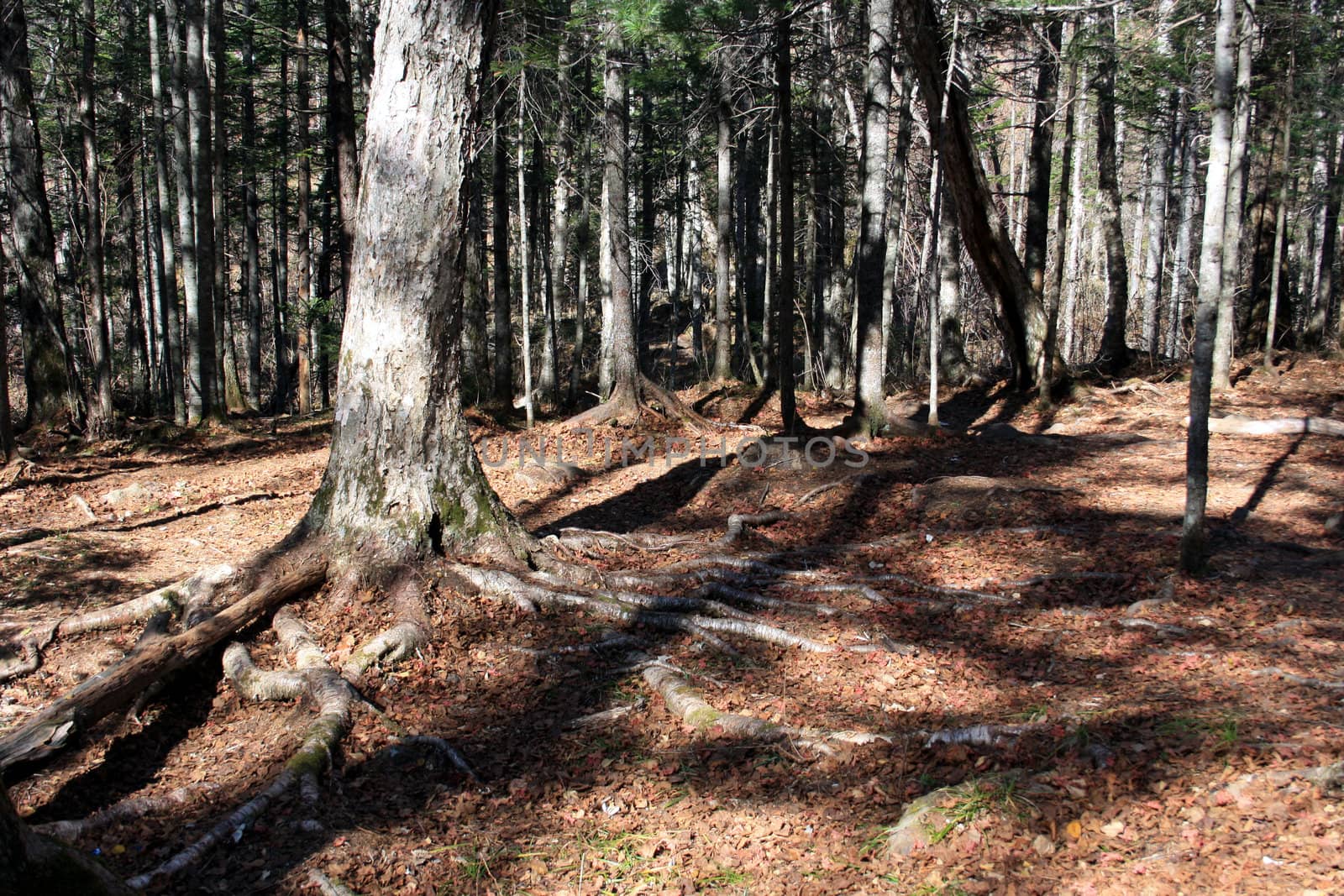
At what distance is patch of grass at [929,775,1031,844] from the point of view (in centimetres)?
368

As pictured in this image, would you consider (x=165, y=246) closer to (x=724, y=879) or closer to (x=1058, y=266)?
(x=1058, y=266)

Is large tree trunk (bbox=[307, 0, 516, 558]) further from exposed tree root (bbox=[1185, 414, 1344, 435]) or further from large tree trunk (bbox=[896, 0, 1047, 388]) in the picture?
exposed tree root (bbox=[1185, 414, 1344, 435])

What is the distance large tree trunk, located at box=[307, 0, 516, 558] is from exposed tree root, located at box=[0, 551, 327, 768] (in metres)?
0.49

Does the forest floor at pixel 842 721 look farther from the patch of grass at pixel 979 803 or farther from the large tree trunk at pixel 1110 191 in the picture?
the large tree trunk at pixel 1110 191

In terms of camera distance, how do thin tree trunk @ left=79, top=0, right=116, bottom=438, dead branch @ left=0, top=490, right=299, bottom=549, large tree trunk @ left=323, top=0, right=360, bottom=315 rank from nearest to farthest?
dead branch @ left=0, top=490, right=299, bottom=549
thin tree trunk @ left=79, top=0, right=116, bottom=438
large tree trunk @ left=323, top=0, right=360, bottom=315

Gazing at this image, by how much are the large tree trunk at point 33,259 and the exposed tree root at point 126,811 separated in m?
11.2

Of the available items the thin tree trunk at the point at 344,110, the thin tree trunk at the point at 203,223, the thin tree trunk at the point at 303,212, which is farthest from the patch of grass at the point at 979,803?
the thin tree trunk at the point at 303,212

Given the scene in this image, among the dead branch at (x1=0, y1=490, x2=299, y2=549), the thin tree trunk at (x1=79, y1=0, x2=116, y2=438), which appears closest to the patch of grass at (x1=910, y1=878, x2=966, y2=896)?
the dead branch at (x1=0, y1=490, x2=299, y2=549)

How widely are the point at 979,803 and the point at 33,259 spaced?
1484cm

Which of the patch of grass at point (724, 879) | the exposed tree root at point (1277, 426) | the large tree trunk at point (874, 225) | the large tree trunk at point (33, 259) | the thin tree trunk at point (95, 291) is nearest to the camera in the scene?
the patch of grass at point (724, 879)

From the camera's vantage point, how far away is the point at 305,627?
580 centimetres

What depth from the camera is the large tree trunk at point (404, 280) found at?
630 cm

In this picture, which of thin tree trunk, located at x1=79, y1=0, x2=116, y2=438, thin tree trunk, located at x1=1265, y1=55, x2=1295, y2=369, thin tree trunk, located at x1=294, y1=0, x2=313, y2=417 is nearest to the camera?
thin tree trunk, located at x1=79, y1=0, x2=116, y2=438

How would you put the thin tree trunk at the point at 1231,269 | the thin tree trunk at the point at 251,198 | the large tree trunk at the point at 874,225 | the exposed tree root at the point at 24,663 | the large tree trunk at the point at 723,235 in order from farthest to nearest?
1. the thin tree trunk at the point at 251,198
2. the large tree trunk at the point at 723,235
3. the thin tree trunk at the point at 1231,269
4. the large tree trunk at the point at 874,225
5. the exposed tree root at the point at 24,663
